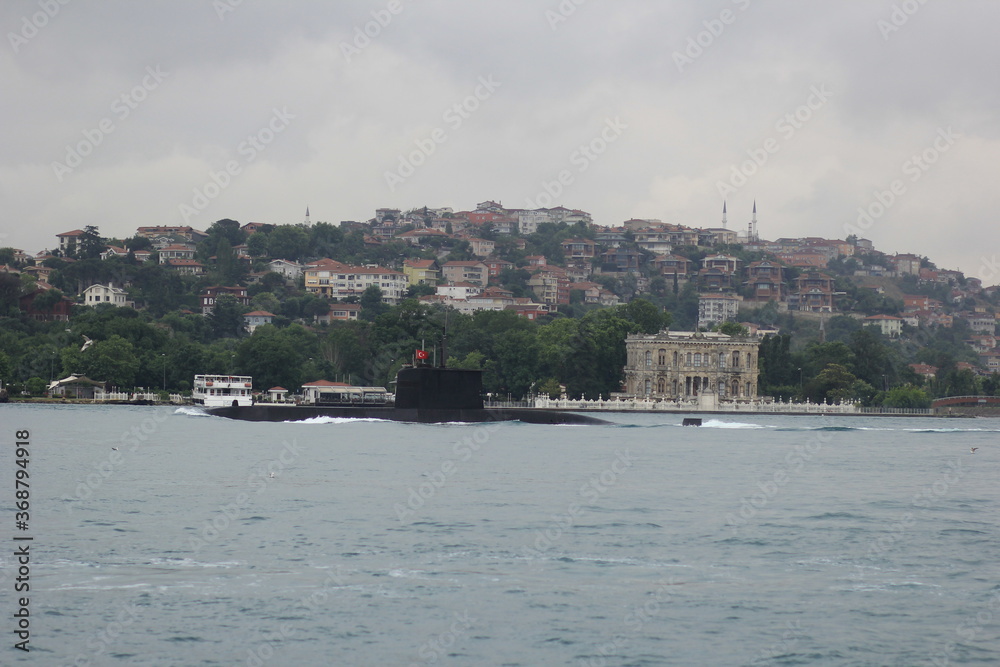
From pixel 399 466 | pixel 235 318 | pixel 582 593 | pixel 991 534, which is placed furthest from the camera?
pixel 235 318

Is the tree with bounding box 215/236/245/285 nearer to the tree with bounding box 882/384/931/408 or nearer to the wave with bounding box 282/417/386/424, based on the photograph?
the tree with bounding box 882/384/931/408

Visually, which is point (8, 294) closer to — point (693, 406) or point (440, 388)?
point (693, 406)

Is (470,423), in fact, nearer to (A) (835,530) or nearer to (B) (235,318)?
(A) (835,530)

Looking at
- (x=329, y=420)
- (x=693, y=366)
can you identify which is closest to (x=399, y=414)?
(x=329, y=420)

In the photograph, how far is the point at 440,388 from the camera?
5972cm

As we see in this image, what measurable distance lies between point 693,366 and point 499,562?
94.0 meters

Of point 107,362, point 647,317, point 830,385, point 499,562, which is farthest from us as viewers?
point 647,317

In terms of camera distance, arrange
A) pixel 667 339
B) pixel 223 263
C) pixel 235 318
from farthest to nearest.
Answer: pixel 223 263
pixel 235 318
pixel 667 339

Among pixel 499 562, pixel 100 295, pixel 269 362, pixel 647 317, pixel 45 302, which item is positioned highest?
pixel 100 295

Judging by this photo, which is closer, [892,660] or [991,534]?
[892,660]

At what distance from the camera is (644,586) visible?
21375 mm

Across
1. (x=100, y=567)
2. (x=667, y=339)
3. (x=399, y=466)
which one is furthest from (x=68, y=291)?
(x=100, y=567)

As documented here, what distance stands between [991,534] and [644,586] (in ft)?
34.0

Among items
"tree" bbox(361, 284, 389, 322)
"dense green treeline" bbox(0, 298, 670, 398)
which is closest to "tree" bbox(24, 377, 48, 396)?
"dense green treeline" bbox(0, 298, 670, 398)
